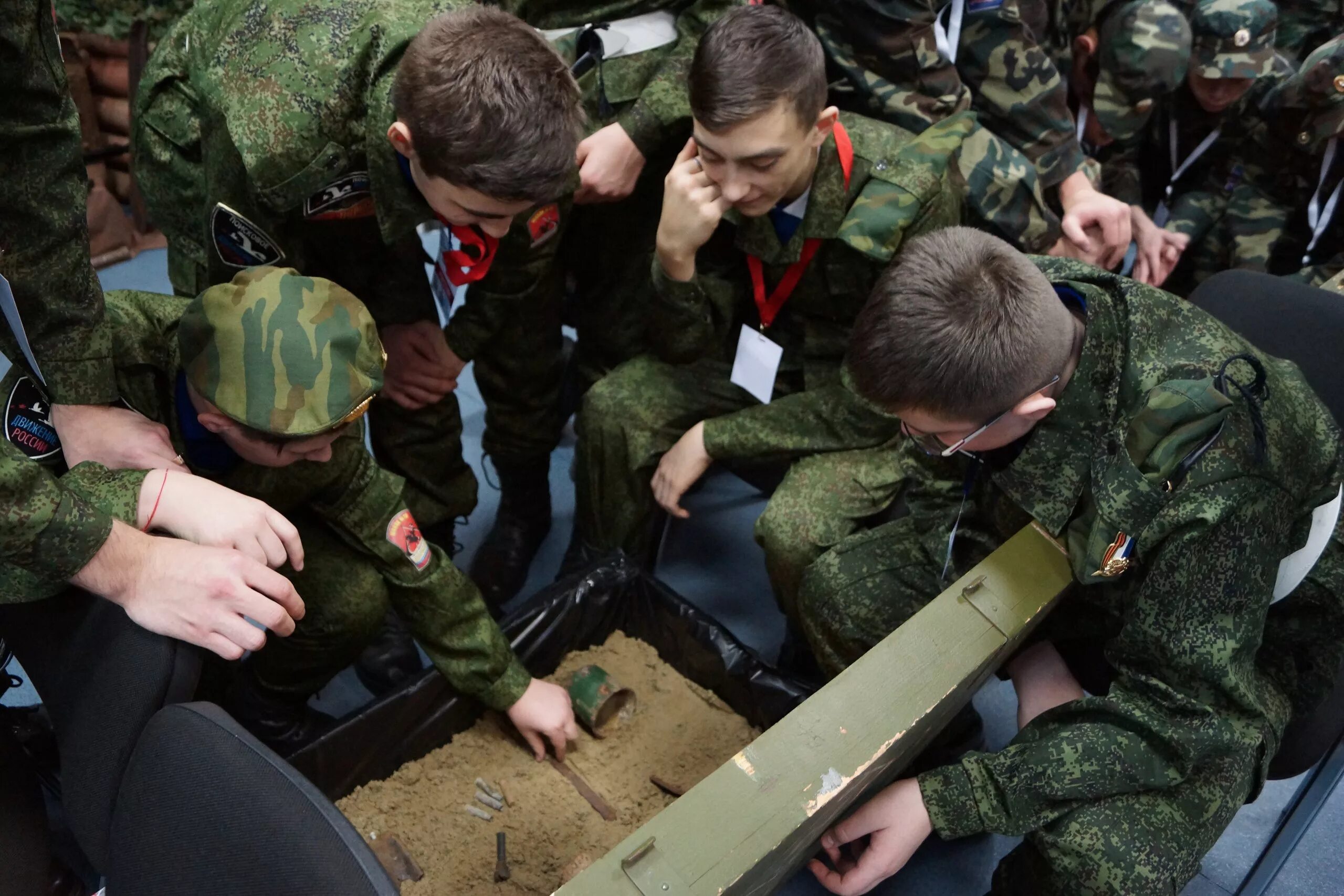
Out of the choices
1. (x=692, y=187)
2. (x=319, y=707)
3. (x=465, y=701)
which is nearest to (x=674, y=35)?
(x=692, y=187)

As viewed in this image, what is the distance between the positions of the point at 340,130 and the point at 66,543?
884mm

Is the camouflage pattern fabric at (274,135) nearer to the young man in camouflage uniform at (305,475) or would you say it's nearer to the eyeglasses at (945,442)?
the young man in camouflage uniform at (305,475)

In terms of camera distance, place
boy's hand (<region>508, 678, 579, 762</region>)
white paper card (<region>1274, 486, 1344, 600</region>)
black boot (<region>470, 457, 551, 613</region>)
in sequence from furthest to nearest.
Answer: black boot (<region>470, 457, 551, 613</region>)
boy's hand (<region>508, 678, 579, 762</region>)
white paper card (<region>1274, 486, 1344, 600</region>)

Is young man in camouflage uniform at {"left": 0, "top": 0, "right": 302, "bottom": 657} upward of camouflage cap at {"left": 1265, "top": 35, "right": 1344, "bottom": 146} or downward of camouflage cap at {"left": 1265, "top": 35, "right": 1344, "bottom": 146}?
upward

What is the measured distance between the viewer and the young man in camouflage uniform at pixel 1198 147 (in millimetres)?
2686

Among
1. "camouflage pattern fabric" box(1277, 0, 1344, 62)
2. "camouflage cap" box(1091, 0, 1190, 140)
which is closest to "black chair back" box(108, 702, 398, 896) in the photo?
"camouflage cap" box(1091, 0, 1190, 140)

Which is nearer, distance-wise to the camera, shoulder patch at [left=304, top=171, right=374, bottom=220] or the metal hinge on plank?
the metal hinge on plank

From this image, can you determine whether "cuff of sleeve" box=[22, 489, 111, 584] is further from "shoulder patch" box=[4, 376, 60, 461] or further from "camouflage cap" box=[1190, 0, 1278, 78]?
"camouflage cap" box=[1190, 0, 1278, 78]

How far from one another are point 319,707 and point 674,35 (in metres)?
1.61

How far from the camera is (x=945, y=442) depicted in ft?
4.50

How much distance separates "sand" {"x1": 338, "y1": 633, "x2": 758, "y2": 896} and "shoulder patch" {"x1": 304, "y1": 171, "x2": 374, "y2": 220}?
0.96 meters

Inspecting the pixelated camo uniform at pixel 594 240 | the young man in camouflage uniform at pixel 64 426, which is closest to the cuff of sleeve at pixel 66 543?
the young man in camouflage uniform at pixel 64 426

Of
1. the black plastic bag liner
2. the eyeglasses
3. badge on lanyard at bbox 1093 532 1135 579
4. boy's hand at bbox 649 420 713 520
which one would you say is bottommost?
the black plastic bag liner

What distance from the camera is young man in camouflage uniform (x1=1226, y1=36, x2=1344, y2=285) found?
2.45m
